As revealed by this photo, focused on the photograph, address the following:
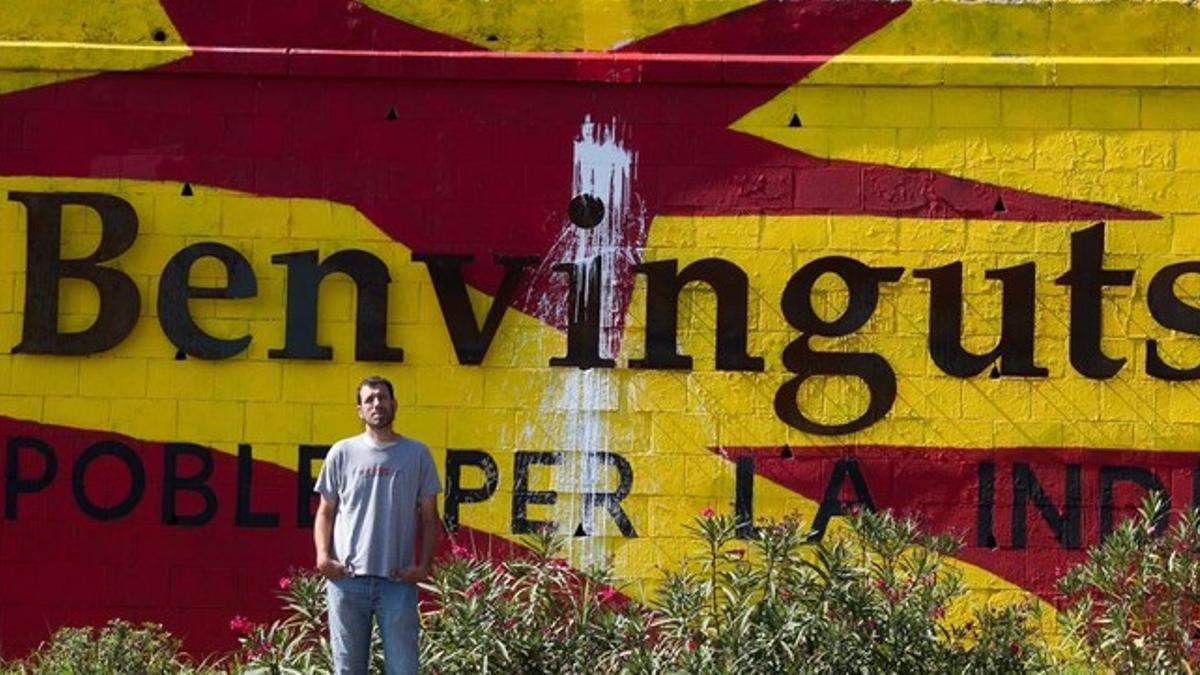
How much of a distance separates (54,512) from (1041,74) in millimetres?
5583

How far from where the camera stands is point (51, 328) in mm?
10859

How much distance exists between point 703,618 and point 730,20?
3596mm

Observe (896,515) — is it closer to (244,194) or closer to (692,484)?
(692,484)

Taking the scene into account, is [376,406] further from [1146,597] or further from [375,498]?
[1146,597]

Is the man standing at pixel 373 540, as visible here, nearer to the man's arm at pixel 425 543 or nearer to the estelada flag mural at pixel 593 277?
the man's arm at pixel 425 543

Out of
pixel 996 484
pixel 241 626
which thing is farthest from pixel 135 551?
pixel 996 484

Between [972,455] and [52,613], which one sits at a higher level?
[972,455]

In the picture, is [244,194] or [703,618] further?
[244,194]

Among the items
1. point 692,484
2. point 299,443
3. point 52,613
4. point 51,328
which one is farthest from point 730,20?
point 52,613

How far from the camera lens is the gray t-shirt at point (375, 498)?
8398 millimetres

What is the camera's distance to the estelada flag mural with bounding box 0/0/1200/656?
10.7 metres

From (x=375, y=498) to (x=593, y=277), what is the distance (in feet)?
8.92

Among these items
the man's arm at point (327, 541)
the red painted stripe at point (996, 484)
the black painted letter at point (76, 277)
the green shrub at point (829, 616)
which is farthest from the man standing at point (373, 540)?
the black painted letter at point (76, 277)

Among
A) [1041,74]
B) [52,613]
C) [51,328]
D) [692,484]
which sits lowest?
[52,613]
